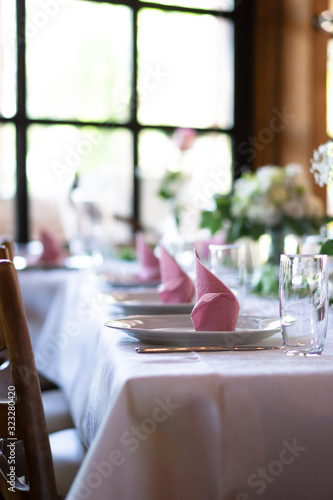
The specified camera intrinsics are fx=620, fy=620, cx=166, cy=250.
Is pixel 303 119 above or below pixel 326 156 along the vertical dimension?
above

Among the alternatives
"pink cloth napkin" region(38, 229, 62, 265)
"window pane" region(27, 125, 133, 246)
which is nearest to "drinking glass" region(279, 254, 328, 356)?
"pink cloth napkin" region(38, 229, 62, 265)

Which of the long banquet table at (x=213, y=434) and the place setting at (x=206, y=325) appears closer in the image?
the long banquet table at (x=213, y=434)

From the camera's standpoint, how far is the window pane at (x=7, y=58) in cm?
439

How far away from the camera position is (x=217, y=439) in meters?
0.78

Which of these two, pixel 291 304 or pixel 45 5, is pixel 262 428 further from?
pixel 45 5

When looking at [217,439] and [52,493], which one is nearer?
[217,439]

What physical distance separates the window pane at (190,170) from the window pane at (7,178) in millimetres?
962

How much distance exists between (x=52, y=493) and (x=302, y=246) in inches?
38.1

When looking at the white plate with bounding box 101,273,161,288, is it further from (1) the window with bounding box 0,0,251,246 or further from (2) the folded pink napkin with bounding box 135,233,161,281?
(1) the window with bounding box 0,0,251,246

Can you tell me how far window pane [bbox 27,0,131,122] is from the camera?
180 inches

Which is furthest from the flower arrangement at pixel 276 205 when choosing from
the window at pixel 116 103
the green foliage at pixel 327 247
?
the window at pixel 116 103

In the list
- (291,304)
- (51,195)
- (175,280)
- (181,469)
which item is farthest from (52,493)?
(51,195)

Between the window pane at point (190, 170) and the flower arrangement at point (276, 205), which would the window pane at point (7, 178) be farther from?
the flower arrangement at point (276, 205)

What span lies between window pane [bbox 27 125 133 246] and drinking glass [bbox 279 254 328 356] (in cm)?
353
